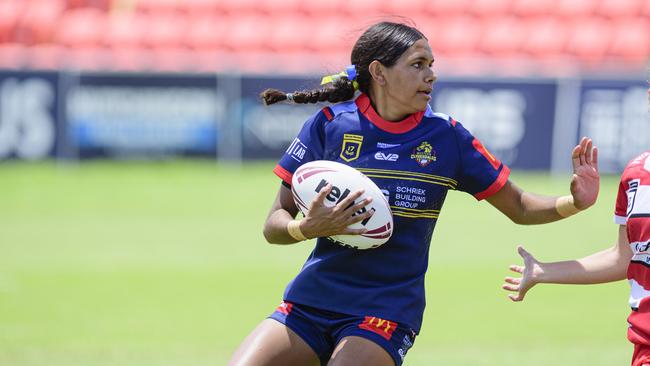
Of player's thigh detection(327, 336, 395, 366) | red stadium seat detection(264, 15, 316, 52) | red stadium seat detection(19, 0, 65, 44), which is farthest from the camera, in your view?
red stadium seat detection(19, 0, 65, 44)

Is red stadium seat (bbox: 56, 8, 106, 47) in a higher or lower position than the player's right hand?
higher

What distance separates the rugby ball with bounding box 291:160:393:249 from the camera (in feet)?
15.2

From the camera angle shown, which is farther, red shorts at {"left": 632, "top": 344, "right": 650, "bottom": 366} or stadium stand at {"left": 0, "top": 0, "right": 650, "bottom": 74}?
stadium stand at {"left": 0, "top": 0, "right": 650, "bottom": 74}

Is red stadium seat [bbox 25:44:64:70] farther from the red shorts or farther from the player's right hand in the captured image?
the red shorts

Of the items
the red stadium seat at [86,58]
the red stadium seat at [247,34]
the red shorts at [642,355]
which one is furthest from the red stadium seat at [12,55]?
the red shorts at [642,355]

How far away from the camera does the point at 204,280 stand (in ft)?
37.2

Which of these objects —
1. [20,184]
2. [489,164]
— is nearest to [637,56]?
[20,184]

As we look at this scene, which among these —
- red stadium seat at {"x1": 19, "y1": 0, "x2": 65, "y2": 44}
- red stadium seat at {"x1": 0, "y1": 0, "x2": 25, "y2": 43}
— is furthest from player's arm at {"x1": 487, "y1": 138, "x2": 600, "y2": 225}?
red stadium seat at {"x1": 0, "y1": 0, "x2": 25, "y2": 43}

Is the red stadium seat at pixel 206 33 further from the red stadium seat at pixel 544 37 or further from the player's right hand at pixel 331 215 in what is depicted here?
the player's right hand at pixel 331 215

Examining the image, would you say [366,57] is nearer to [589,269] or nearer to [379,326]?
[379,326]

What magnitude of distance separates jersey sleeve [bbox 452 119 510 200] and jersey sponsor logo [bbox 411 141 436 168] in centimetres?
14

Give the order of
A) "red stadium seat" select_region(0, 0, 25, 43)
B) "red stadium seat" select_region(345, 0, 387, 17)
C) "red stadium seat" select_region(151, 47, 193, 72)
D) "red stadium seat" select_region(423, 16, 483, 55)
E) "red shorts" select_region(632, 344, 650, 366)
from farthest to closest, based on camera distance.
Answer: "red stadium seat" select_region(345, 0, 387, 17)
"red stadium seat" select_region(0, 0, 25, 43)
"red stadium seat" select_region(423, 16, 483, 55)
"red stadium seat" select_region(151, 47, 193, 72)
"red shorts" select_region(632, 344, 650, 366)

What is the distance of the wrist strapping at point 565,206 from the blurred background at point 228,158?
1.32m

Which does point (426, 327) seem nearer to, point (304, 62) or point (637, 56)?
point (304, 62)
